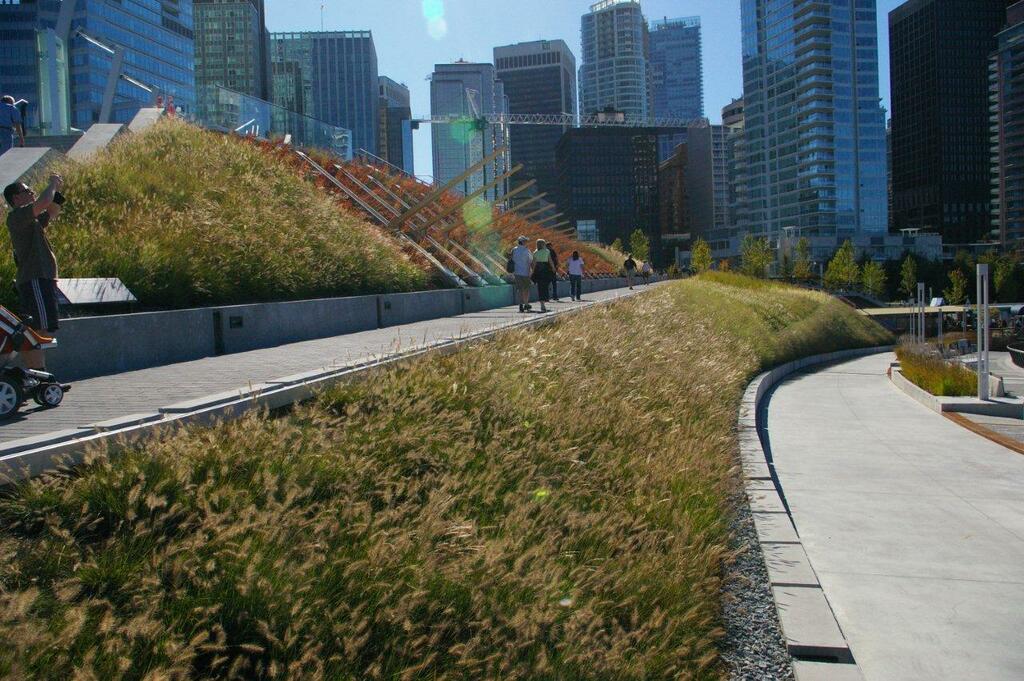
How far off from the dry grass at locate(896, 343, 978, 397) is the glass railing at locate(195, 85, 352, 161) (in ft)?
57.7

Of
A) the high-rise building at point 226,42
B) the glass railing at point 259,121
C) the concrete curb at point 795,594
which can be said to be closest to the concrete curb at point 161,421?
the concrete curb at point 795,594

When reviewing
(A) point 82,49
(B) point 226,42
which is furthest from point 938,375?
(B) point 226,42

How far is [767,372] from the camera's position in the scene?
2102cm

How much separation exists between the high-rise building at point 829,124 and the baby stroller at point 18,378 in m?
171

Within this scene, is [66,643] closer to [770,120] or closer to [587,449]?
[587,449]

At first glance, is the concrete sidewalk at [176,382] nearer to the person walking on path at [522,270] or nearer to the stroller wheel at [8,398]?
the stroller wheel at [8,398]

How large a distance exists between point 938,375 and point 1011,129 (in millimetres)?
182385

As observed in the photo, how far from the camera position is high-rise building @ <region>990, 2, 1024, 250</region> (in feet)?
552

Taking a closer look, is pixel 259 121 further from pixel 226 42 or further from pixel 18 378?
pixel 226 42

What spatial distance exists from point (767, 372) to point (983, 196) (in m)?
198

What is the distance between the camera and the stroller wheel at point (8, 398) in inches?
228

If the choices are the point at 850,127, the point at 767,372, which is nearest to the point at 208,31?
the point at 850,127

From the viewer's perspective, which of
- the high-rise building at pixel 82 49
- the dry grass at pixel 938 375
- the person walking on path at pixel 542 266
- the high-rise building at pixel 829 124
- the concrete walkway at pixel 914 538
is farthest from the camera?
the high-rise building at pixel 829 124

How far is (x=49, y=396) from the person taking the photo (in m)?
6.09
